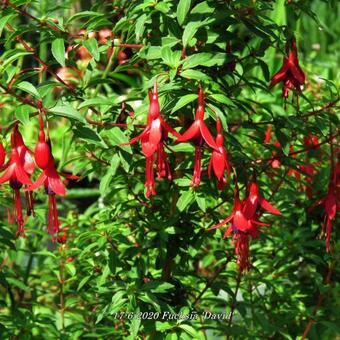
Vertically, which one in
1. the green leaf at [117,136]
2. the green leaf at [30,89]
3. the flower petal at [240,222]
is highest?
the green leaf at [30,89]

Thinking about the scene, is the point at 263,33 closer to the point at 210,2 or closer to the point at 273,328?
the point at 210,2

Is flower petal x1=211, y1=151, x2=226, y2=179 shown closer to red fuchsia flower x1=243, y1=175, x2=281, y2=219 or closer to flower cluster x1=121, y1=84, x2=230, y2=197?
flower cluster x1=121, y1=84, x2=230, y2=197

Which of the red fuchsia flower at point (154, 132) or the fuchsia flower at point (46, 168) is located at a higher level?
the red fuchsia flower at point (154, 132)

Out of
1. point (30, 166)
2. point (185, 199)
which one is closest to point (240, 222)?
point (185, 199)

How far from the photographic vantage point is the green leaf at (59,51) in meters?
1.00

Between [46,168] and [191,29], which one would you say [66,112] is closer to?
[46,168]

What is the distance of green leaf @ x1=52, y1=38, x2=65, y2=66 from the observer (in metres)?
1.00

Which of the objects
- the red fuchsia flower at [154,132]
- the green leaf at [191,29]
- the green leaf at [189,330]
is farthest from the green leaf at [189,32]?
the green leaf at [189,330]

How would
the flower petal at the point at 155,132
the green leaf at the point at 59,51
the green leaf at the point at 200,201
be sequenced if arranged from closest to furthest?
1. the flower petal at the point at 155,132
2. the green leaf at the point at 59,51
3. the green leaf at the point at 200,201

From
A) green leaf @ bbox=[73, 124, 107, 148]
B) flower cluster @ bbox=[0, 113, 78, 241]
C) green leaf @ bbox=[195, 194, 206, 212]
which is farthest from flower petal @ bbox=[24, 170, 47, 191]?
green leaf @ bbox=[195, 194, 206, 212]

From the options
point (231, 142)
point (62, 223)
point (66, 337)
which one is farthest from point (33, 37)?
point (231, 142)

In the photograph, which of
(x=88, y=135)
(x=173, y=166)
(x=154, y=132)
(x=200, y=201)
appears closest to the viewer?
(x=154, y=132)

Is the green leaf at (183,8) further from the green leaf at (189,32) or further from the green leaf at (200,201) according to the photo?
the green leaf at (200,201)

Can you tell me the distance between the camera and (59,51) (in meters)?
1.01
